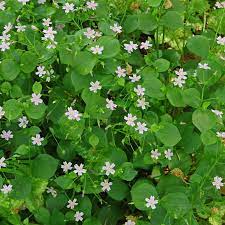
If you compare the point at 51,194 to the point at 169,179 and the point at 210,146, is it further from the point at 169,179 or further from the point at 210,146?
the point at 210,146

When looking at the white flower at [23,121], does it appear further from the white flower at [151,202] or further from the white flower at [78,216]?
the white flower at [151,202]

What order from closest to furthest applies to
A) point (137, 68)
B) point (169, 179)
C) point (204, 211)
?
point (204, 211), point (169, 179), point (137, 68)

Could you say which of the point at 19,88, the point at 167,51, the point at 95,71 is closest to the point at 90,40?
the point at 95,71

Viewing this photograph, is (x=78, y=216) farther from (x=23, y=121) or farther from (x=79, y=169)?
(x=23, y=121)

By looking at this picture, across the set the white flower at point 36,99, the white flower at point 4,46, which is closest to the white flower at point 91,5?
the white flower at point 4,46

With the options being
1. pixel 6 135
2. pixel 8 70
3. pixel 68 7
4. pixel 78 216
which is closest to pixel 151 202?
pixel 78 216

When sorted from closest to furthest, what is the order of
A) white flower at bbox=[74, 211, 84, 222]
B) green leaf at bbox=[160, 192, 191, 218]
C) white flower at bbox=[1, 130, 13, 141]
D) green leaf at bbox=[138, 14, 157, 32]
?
green leaf at bbox=[160, 192, 191, 218], white flower at bbox=[74, 211, 84, 222], white flower at bbox=[1, 130, 13, 141], green leaf at bbox=[138, 14, 157, 32]

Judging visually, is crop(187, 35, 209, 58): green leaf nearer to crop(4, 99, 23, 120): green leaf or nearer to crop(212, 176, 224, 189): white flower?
crop(212, 176, 224, 189): white flower

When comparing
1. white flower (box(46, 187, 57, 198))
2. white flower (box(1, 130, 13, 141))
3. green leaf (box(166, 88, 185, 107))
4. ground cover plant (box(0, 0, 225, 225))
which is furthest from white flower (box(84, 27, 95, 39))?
white flower (box(46, 187, 57, 198))
